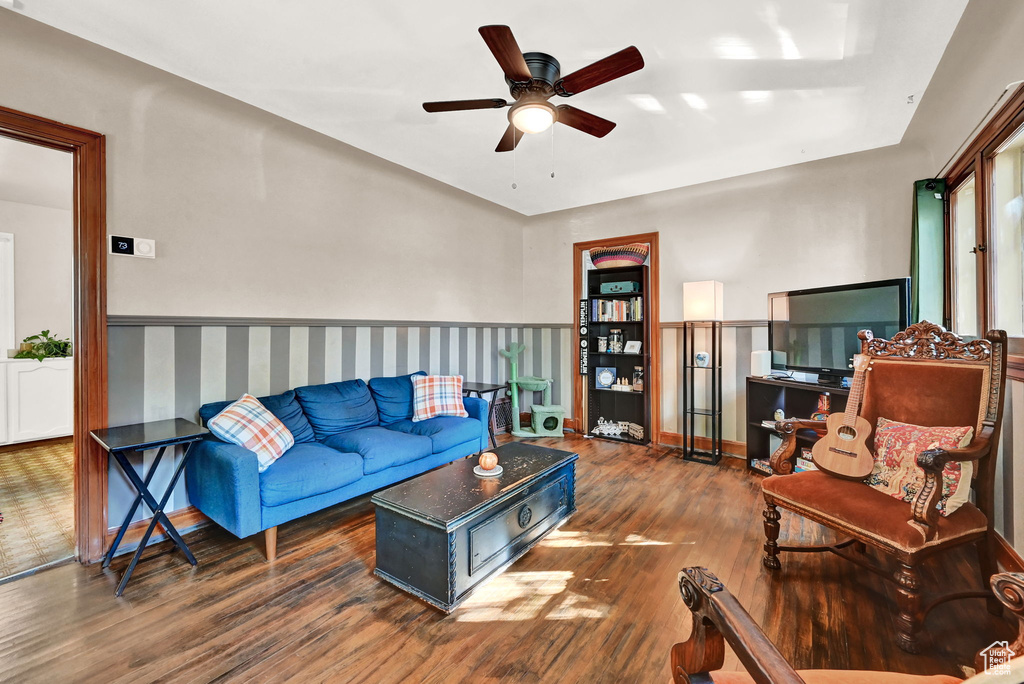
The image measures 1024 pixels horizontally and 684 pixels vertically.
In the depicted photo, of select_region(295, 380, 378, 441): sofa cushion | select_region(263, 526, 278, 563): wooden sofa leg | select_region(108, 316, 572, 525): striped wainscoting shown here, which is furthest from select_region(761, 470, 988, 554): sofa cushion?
select_region(108, 316, 572, 525): striped wainscoting

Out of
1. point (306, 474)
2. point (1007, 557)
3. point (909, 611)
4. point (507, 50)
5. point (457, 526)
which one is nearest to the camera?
point (909, 611)

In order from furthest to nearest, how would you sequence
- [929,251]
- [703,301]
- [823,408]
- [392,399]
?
1. [703,301]
2. [392,399]
3. [823,408]
4. [929,251]

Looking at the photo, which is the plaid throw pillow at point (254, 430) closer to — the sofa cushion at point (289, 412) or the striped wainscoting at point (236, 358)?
the sofa cushion at point (289, 412)

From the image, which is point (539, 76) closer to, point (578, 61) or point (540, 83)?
point (540, 83)

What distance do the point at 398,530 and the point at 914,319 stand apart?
3762mm

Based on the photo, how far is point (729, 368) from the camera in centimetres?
413

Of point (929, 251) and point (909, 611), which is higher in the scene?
point (929, 251)

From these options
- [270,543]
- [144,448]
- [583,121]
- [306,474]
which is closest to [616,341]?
[583,121]

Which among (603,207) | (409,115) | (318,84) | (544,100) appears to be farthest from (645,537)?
(603,207)

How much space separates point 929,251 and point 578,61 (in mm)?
2875

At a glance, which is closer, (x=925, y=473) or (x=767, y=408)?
(x=925, y=473)

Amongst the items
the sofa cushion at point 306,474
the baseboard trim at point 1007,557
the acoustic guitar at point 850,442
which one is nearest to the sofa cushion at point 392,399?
the sofa cushion at point 306,474

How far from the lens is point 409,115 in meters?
2.83

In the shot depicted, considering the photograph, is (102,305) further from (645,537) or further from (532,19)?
(645,537)
